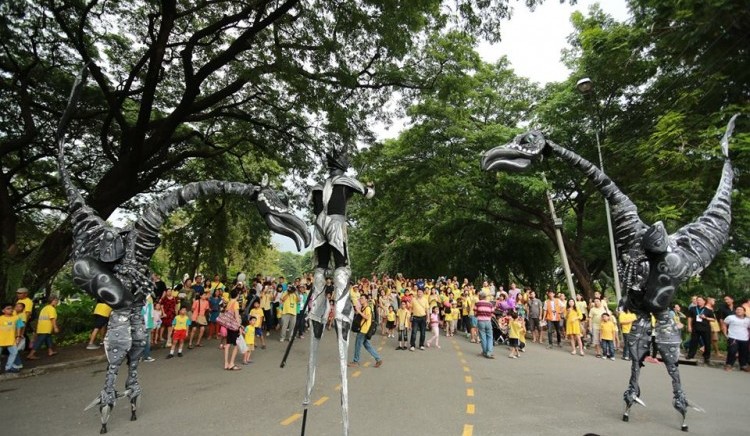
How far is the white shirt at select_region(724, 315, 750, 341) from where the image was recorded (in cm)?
1027

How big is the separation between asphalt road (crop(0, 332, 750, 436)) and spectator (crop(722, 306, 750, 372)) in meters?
0.66

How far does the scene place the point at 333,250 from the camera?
5.29 meters

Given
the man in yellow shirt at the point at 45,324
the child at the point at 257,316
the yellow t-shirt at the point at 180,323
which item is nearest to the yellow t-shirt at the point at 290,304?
the child at the point at 257,316

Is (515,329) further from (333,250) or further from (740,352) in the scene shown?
(333,250)

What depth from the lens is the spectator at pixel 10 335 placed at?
8.48m

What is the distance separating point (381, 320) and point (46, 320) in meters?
10.5

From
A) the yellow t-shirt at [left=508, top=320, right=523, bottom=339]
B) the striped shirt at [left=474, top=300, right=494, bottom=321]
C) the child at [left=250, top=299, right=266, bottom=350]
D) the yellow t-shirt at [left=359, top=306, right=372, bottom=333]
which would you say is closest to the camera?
the yellow t-shirt at [left=359, top=306, right=372, bottom=333]

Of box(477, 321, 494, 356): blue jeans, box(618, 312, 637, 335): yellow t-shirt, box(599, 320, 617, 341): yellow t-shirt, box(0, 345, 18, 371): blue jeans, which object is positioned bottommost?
box(0, 345, 18, 371): blue jeans

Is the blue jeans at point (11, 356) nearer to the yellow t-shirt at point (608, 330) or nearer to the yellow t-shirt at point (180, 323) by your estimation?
the yellow t-shirt at point (180, 323)

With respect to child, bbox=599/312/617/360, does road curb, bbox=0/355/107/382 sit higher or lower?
lower

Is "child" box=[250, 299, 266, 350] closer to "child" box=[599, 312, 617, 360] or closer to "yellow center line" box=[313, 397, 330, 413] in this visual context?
"yellow center line" box=[313, 397, 330, 413]

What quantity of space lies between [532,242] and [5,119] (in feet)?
87.5

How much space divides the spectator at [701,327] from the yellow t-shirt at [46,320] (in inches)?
661

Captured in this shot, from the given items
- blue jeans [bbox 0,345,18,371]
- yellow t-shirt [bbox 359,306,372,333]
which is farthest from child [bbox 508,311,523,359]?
blue jeans [bbox 0,345,18,371]
